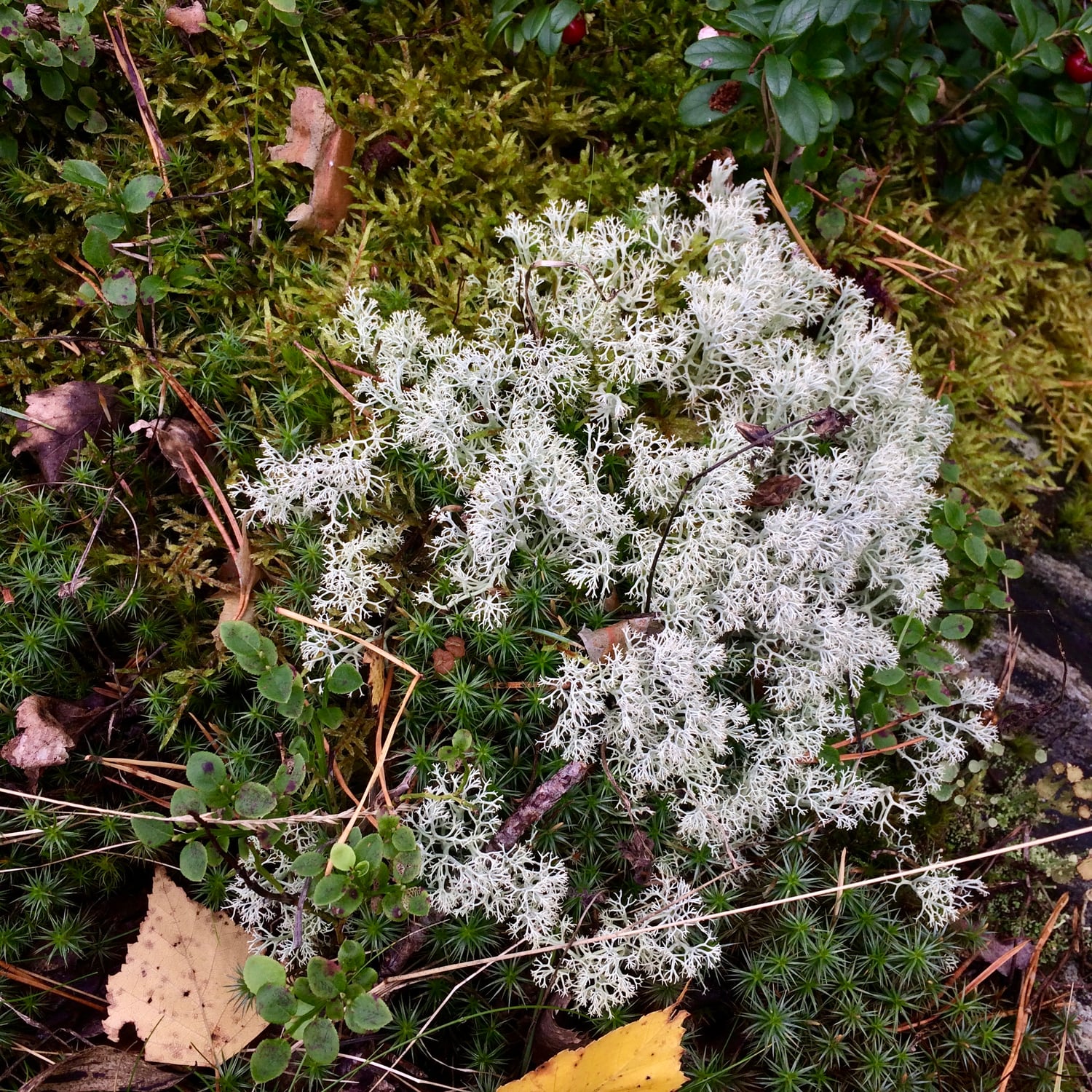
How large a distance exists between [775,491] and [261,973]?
6.95 ft

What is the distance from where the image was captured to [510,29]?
3193mm

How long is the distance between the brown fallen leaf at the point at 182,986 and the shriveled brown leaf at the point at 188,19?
308cm

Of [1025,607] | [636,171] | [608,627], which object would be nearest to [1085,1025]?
[1025,607]

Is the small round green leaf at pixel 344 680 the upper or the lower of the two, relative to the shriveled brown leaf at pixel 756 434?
lower

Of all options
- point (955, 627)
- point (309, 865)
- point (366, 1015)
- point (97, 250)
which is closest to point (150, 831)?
point (309, 865)

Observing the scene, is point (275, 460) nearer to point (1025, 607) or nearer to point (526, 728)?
point (526, 728)

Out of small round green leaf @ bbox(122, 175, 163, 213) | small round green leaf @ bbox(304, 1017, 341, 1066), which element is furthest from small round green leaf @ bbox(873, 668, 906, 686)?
small round green leaf @ bbox(122, 175, 163, 213)

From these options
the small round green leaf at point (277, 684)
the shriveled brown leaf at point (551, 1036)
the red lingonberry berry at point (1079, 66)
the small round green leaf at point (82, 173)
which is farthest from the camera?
the red lingonberry berry at point (1079, 66)

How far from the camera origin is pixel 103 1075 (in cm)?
237

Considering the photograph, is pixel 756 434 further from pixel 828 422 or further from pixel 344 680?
pixel 344 680

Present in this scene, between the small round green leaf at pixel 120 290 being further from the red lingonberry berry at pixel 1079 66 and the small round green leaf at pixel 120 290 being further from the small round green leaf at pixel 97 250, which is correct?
the red lingonberry berry at pixel 1079 66

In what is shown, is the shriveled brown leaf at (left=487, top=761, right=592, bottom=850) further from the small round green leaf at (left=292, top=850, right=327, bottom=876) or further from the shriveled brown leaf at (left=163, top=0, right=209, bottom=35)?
the shriveled brown leaf at (left=163, top=0, right=209, bottom=35)

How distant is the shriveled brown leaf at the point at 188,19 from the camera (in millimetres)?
3086

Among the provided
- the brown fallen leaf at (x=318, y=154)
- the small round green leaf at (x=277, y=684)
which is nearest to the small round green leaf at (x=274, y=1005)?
the small round green leaf at (x=277, y=684)
